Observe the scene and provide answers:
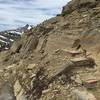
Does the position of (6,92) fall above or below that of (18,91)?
below

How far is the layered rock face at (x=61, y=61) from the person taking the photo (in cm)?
2266

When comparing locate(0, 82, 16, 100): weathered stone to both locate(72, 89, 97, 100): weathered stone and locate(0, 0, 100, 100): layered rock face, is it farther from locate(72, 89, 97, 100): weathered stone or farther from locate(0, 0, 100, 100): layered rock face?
locate(72, 89, 97, 100): weathered stone

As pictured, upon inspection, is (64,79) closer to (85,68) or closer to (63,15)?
(85,68)

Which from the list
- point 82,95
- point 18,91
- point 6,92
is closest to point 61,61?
point 18,91

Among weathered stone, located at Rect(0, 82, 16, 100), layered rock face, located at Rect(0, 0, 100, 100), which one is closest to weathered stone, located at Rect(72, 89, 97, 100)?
layered rock face, located at Rect(0, 0, 100, 100)

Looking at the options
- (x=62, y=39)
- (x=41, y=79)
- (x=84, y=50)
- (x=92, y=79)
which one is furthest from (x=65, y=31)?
(x=92, y=79)

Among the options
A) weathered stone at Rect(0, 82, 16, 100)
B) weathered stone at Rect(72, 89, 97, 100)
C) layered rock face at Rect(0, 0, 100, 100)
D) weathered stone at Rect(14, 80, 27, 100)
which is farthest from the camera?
weathered stone at Rect(0, 82, 16, 100)

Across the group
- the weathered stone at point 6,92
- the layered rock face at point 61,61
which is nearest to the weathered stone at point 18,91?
the layered rock face at point 61,61

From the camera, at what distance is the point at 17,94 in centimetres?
2762

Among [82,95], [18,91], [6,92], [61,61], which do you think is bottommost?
[6,92]

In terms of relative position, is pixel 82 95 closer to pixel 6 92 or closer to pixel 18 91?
pixel 18 91

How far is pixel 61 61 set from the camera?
26.5 meters

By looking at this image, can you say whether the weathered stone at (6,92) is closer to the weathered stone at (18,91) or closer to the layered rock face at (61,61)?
the layered rock face at (61,61)

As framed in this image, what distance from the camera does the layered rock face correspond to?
22656 mm
